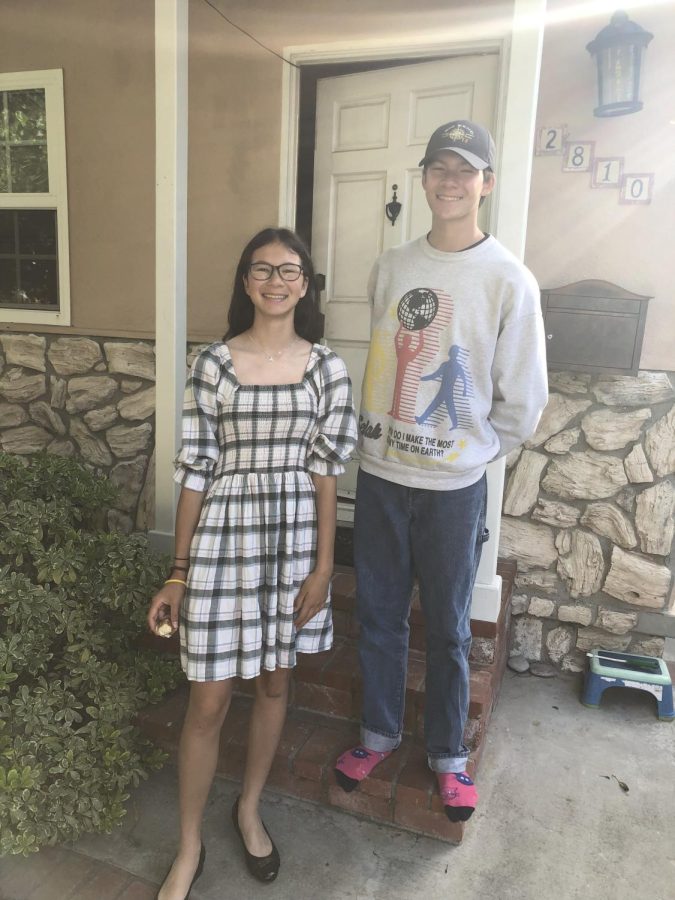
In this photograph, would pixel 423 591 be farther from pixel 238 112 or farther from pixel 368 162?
pixel 238 112

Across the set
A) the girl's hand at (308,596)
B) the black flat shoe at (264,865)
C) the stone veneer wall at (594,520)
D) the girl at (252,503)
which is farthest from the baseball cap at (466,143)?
the black flat shoe at (264,865)

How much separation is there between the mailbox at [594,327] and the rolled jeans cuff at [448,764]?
→ 164cm

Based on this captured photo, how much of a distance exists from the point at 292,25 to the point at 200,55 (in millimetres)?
491

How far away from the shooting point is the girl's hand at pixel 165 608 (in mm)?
1706

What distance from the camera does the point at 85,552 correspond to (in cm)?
254

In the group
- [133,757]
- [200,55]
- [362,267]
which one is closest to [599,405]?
[362,267]

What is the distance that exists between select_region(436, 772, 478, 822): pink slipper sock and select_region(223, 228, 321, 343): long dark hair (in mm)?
1350

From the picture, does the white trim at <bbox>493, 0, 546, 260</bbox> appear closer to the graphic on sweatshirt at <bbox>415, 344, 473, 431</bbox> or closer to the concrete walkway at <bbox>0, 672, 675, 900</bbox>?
the graphic on sweatshirt at <bbox>415, 344, 473, 431</bbox>

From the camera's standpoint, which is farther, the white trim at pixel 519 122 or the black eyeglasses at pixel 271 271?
the white trim at pixel 519 122

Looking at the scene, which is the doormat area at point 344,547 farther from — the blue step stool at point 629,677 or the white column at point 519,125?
the blue step stool at point 629,677

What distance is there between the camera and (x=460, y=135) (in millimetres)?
1690

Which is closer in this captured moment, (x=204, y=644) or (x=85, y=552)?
(x=204, y=644)

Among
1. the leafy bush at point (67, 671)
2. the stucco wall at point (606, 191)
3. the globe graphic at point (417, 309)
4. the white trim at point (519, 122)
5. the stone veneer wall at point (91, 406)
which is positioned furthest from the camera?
the stone veneer wall at point (91, 406)

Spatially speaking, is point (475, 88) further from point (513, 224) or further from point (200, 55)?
point (200, 55)
